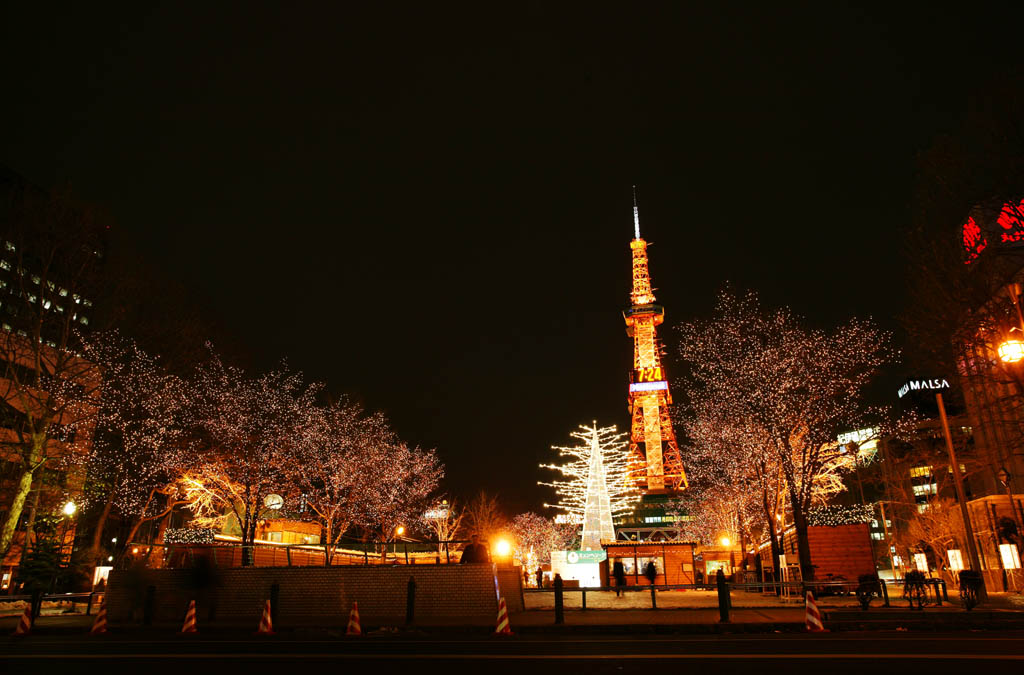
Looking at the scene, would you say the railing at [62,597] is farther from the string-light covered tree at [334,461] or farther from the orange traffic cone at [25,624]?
the string-light covered tree at [334,461]

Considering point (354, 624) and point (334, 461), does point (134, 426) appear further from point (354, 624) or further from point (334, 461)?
point (354, 624)

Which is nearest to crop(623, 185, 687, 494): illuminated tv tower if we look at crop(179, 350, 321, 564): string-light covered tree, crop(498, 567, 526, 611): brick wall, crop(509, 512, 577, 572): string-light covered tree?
crop(509, 512, 577, 572): string-light covered tree

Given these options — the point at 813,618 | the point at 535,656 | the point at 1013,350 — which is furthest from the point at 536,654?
the point at 1013,350

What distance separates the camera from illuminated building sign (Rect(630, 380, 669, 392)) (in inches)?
4600

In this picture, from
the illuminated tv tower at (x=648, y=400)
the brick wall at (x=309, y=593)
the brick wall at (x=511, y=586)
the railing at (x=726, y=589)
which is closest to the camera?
the railing at (x=726, y=589)

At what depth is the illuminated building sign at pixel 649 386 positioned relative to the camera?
11684cm

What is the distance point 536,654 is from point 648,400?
10988 centimetres

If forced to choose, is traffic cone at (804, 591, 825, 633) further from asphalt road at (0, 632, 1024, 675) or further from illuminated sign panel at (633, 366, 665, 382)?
illuminated sign panel at (633, 366, 665, 382)

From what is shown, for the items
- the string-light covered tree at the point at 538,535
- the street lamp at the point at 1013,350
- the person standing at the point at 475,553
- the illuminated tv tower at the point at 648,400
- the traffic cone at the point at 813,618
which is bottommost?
the traffic cone at the point at 813,618

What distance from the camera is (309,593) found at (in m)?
17.0

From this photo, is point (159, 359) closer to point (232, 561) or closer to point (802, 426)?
point (232, 561)

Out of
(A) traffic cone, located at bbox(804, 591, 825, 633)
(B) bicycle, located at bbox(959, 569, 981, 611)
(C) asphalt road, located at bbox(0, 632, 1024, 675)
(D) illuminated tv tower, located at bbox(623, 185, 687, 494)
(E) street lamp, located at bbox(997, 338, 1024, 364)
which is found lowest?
(C) asphalt road, located at bbox(0, 632, 1024, 675)

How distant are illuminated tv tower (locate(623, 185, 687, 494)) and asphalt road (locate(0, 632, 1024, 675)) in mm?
93136

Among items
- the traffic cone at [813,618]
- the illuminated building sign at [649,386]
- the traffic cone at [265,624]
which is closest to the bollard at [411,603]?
the traffic cone at [265,624]
